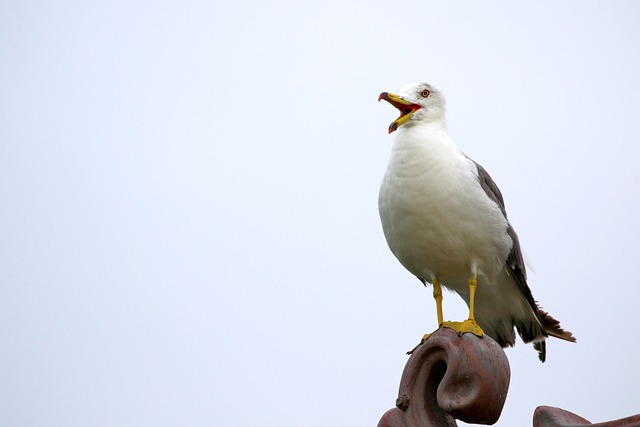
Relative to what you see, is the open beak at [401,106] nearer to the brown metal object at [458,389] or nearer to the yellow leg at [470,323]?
the yellow leg at [470,323]

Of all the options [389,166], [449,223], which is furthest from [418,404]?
[389,166]

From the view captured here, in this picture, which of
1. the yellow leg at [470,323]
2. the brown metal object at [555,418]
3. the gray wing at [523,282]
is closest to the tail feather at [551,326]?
the gray wing at [523,282]

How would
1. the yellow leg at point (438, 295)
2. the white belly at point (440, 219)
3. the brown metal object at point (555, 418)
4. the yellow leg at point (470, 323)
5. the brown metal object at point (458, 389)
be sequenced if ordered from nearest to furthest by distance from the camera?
the brown metal object at point (555, 418), the brown metal object at point (458, 389), the yellow leg at point (470, 323), the white belly at point (440, 219), the yellow leg at point (438, 295)

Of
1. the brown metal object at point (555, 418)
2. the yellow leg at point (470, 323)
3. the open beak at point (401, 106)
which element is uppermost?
the open beak at point (401, 106)

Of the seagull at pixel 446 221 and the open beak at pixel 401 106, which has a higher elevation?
the open beak at pixel 401 106

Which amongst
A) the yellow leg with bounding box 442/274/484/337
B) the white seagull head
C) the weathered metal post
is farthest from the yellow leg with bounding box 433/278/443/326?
the weathered metal post

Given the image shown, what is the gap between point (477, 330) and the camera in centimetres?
611

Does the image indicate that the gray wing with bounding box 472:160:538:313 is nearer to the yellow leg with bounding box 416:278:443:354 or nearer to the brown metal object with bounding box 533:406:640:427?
the yellow leg with bounding box 416:278:443:354

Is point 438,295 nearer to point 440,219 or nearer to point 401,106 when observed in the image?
point 440,219

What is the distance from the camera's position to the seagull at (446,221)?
6906 mm

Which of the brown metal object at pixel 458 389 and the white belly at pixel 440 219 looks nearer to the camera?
the brown metal object at pixel 458 389

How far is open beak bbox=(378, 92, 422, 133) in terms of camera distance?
757 centimetres

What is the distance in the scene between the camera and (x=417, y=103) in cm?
774

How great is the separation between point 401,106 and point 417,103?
143 millimetres
